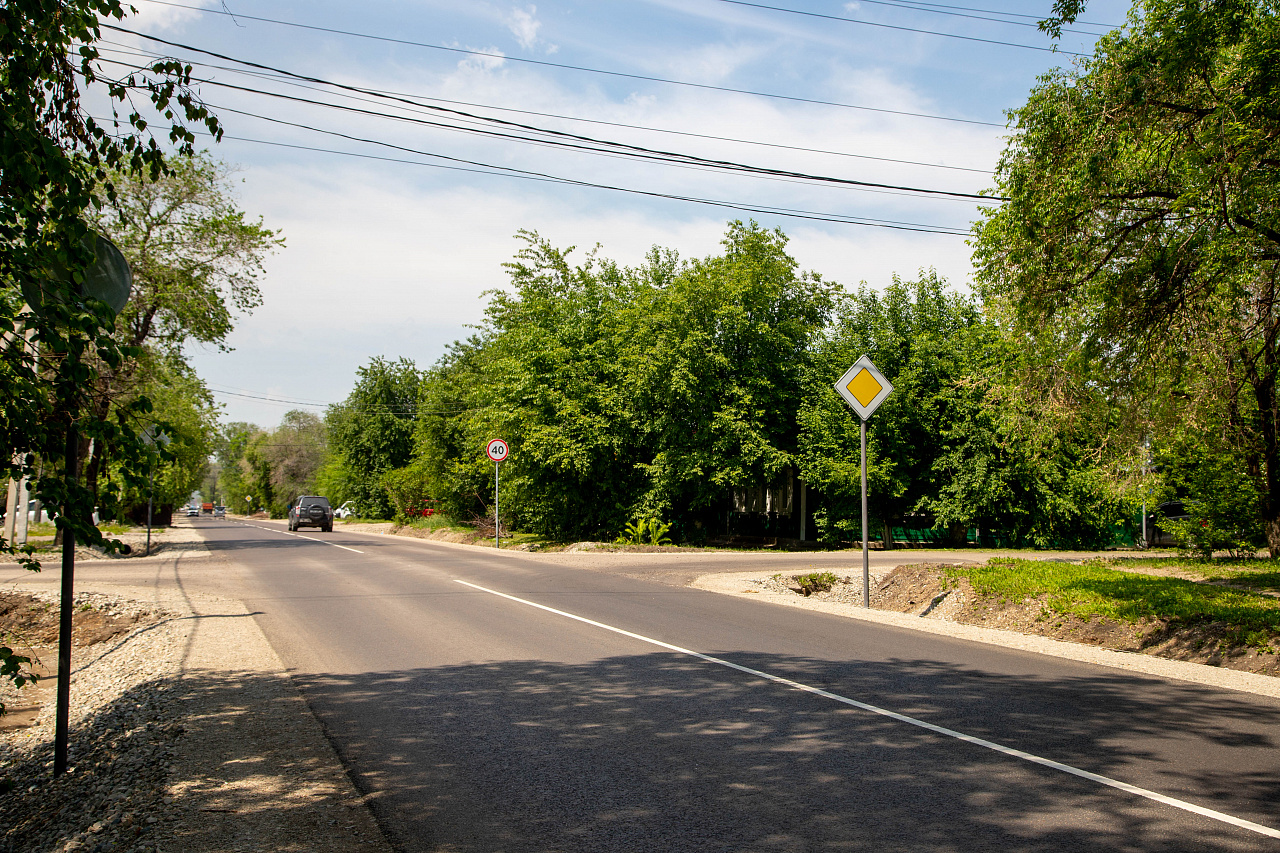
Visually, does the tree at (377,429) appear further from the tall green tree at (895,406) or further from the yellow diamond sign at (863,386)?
the yellow diamond sign at (863,386)

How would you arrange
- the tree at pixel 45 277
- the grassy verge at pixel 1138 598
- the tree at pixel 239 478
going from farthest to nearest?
the tree at pixel 239 478
the grassy verge at pixel 1138 598
the tree at pixel 45 277

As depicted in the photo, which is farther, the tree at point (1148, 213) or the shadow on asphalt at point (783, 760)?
the tree at point (1148, 213)

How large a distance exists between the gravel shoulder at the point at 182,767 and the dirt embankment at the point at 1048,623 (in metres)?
8.45

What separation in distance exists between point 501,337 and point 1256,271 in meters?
24.1

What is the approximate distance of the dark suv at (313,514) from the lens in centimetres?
4409

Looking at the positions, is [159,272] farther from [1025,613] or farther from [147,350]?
[1025,613]

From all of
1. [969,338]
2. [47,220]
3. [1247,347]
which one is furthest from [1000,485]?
[47,220]

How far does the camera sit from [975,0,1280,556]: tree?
9.18 m

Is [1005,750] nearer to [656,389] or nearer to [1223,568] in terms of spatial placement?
[1223,568]

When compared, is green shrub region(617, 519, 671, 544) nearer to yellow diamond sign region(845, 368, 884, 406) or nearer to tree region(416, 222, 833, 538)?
tree region(416, 222, 833, 538)

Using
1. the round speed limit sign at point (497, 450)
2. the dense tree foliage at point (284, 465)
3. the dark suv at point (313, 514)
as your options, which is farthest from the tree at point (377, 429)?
the round speed limit sign at point (497, 450)

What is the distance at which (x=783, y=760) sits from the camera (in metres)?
4.94

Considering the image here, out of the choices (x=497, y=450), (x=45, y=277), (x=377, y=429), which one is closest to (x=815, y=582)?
(x=497, y=450)

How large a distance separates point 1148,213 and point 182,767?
485 inches
